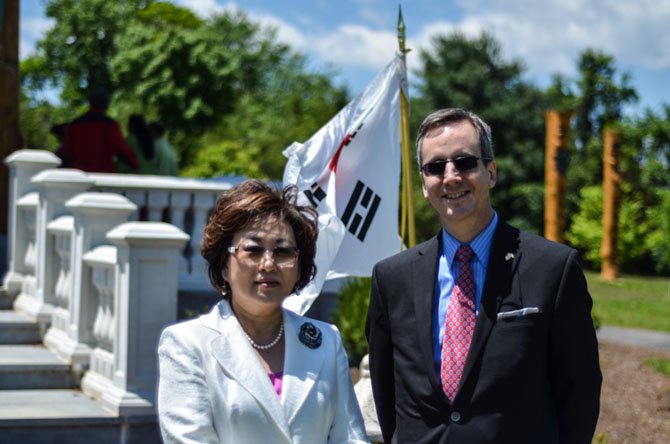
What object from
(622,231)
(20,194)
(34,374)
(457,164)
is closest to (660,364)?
(34,374)

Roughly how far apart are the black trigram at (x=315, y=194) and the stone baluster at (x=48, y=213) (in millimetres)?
4381

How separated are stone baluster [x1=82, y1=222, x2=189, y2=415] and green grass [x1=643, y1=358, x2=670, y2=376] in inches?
256

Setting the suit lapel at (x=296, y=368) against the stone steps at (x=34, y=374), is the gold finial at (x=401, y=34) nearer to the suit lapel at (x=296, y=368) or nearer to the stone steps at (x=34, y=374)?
the suit lapel at (x=296, y=368)

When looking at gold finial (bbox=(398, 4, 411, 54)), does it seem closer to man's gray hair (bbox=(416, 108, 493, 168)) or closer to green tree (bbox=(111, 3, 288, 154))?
man's gray hair (bbox=(416, 108, 493, 168))

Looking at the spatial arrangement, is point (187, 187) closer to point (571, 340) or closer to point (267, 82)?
point (571, 340)

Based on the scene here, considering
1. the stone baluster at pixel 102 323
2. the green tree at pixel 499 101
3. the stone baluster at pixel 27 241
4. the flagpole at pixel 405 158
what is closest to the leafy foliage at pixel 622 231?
the green tree at pixel 499 101

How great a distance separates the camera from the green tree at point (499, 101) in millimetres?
47656

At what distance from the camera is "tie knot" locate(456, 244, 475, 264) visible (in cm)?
362

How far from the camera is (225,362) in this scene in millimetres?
3357

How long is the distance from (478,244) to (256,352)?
0.80 meters

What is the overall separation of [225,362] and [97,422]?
4.54 metres

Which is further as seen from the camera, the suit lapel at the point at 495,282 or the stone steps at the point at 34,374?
the stone steps at the point at 34,374

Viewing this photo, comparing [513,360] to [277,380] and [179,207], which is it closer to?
[277,380]

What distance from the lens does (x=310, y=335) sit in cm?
353
